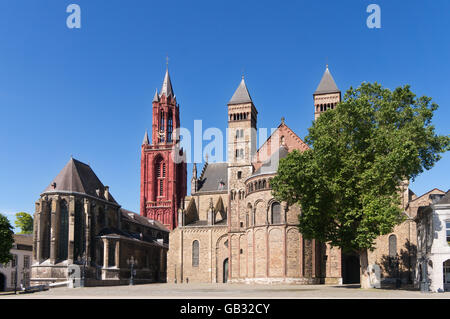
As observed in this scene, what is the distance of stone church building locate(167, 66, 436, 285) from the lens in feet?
191

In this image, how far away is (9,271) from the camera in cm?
7044

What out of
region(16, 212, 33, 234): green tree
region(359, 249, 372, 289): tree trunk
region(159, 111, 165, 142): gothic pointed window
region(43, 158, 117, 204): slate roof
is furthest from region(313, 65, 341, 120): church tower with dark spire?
region(16, 212, 33, 234): green tree

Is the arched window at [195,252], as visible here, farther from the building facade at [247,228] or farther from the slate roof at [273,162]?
the slate roof at [273,162]

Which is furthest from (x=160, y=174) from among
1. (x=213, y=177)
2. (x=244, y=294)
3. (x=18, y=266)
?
(x=244, y=294)

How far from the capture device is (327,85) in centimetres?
7106

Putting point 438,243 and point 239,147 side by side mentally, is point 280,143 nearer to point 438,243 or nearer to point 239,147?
point 239,147

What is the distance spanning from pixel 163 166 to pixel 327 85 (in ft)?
153

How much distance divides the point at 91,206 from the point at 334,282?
32461mm

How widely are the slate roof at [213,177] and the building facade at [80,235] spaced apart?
59.4 ft

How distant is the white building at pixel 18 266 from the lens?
2729 inches

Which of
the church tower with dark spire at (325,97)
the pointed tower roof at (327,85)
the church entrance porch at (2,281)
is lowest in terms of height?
the church entrance porch at (2,281)

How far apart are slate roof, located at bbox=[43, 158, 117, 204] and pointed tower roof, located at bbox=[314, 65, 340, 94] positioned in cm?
3363

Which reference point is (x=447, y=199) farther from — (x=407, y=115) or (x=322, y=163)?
(x=322, y=163)

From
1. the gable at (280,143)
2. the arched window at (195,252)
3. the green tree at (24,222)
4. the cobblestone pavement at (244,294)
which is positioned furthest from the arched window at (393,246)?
the green tree at (24,222)
